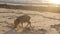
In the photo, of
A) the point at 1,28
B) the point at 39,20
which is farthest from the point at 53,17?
the point at 1,28

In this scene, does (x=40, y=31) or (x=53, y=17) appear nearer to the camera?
(x=40, y=31)

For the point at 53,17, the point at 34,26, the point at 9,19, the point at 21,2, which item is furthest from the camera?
the point at 21,2

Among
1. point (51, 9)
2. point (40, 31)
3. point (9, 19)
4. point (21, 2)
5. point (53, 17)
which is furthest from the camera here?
point (21, 2)

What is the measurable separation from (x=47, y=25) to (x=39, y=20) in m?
0.25

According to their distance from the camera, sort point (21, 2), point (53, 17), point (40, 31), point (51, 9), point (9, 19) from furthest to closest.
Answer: point (21, 2), point (51, 9), point (53, 17), point (9, 19), point (40, 31)

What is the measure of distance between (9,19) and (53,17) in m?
0.82

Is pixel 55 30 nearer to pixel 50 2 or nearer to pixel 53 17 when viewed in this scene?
pixel 53 17

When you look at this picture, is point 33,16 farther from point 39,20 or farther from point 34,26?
point 34,26

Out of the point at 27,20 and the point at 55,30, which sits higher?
the point at 27,20

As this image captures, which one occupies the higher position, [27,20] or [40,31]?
[27,20]

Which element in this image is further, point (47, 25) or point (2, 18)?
point (2, 18)

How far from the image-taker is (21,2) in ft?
13.5

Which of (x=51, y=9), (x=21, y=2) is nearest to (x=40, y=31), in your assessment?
(x=51, y=9)

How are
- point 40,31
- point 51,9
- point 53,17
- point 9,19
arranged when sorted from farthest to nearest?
1. point 51,9
2. point 53,17
3. point 9,19
4. point 40,31
